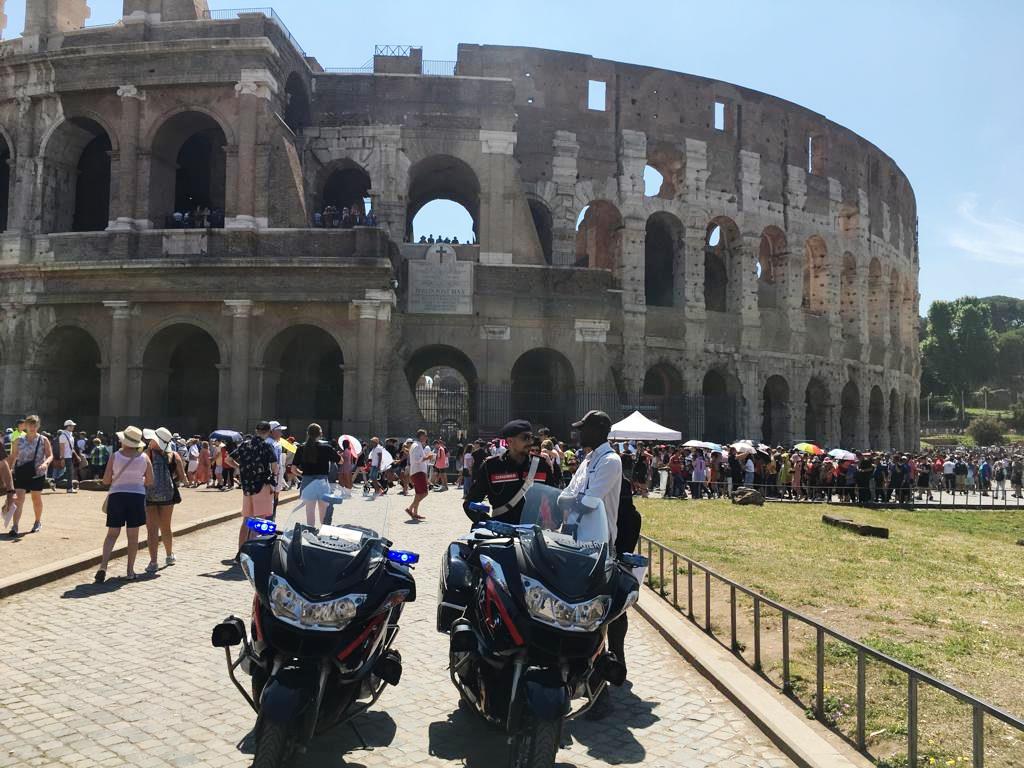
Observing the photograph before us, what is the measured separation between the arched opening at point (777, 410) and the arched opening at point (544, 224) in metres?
10.8

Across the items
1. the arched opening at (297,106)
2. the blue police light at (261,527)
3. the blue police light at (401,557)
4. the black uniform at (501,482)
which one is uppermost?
the arched opening at (297,106)

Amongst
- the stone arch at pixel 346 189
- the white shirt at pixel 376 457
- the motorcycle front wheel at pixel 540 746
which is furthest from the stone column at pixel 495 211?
the motorcycle front wheel at pixel 540 746

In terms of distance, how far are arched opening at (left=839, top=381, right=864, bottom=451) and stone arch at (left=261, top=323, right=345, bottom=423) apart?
2255cm

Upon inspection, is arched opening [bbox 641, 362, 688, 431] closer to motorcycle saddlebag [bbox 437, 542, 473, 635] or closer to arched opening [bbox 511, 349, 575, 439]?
arched opening [bbox 511, 349, 575, 439]

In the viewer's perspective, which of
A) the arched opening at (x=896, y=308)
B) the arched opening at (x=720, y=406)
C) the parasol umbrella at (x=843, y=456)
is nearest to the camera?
the parasol umbrella at (x=843, y=456)

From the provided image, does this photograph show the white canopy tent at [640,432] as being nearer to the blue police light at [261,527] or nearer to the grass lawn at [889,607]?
the grass lawn at [889,607]

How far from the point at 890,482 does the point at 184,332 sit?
21197 mm

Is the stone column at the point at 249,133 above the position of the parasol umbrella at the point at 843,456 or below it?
above

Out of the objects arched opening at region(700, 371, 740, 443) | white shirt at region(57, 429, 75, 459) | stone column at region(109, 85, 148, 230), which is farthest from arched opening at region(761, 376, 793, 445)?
white shirt at region(57, 429, 75, 459)

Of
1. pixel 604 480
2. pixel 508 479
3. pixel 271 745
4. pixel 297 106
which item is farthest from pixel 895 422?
pixel 271 745

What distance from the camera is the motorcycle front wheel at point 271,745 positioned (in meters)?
3.36

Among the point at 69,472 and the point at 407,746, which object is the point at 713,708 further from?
the point at 69,472

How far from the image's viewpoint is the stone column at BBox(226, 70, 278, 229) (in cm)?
2359

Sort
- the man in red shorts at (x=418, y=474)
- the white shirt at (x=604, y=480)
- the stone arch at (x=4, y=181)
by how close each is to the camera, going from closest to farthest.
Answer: the white shirt at (x=604, y=480) < the man in red shorts at (x=418, y=474) < the stone arch at (x=4, y=181)
